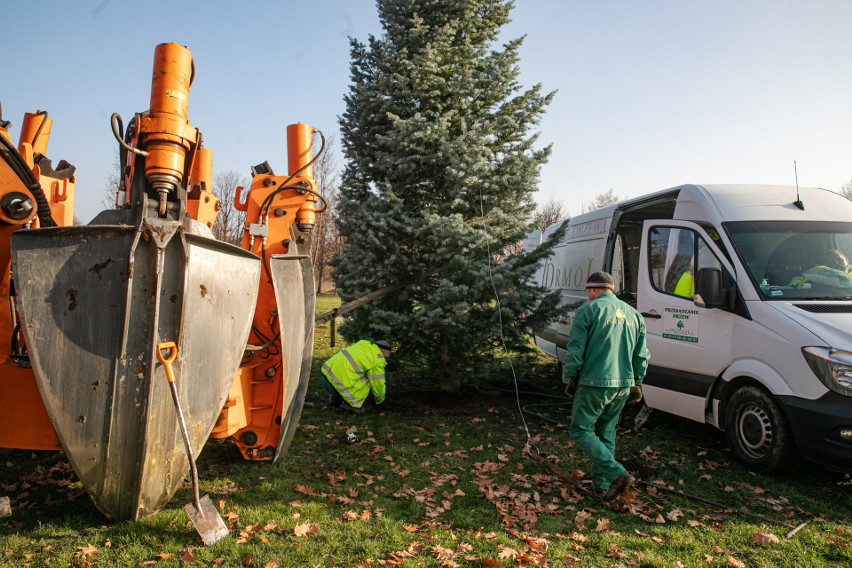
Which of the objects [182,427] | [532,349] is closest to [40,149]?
[182,427]

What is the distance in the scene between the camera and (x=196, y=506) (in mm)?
3852

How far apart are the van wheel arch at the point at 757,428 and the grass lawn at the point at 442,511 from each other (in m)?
0.17

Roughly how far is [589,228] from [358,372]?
4.57 metres

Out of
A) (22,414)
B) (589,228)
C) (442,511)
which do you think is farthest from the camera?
(589,228)


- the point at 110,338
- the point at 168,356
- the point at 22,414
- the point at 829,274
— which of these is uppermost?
the point at 829,274

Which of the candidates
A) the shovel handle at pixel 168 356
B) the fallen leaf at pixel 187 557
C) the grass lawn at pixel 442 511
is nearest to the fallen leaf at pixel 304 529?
the grass lawn at pixel 442 511

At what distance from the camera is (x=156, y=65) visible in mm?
3861

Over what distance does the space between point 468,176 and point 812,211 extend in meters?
3.93

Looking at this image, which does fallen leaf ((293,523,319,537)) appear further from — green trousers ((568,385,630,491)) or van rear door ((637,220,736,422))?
van rear door ((637,220,736,422))

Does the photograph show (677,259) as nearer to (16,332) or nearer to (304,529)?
(304,529)

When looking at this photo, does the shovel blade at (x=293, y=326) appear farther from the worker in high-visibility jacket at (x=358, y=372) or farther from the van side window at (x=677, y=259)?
the van side window at (x=677, y=259)

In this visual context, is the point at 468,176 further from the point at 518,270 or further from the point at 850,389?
the point at 850,389

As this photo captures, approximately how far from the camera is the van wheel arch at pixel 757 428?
513 centimetres

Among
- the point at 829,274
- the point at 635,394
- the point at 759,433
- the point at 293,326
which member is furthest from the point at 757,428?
the point at 293,326
